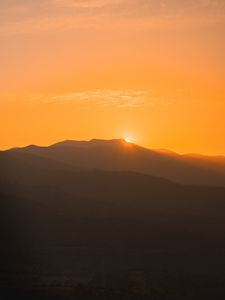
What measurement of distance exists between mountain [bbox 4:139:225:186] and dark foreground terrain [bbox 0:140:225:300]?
2341 centimetres

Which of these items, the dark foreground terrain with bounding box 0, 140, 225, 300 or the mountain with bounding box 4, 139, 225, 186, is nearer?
the dark foreground terrain with bounding box 0, 140, 225, 300

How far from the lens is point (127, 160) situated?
14725cm

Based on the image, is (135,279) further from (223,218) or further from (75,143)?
(75,143)

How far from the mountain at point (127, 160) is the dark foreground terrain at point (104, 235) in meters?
23.4

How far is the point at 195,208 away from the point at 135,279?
49.3 m

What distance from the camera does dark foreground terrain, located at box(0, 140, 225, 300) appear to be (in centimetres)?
4566

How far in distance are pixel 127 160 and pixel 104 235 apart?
7841 cm

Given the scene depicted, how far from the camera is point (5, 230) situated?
63.2m

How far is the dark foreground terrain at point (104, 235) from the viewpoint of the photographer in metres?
45.7

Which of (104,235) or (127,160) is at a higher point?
(127,160)

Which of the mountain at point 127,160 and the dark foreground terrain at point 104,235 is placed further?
the mountain at point 127,160

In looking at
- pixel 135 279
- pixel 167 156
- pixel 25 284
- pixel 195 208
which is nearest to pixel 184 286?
pixel 135 279

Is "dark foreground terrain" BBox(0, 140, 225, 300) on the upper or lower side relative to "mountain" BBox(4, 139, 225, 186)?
lower

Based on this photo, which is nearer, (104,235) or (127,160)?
(104,235)
